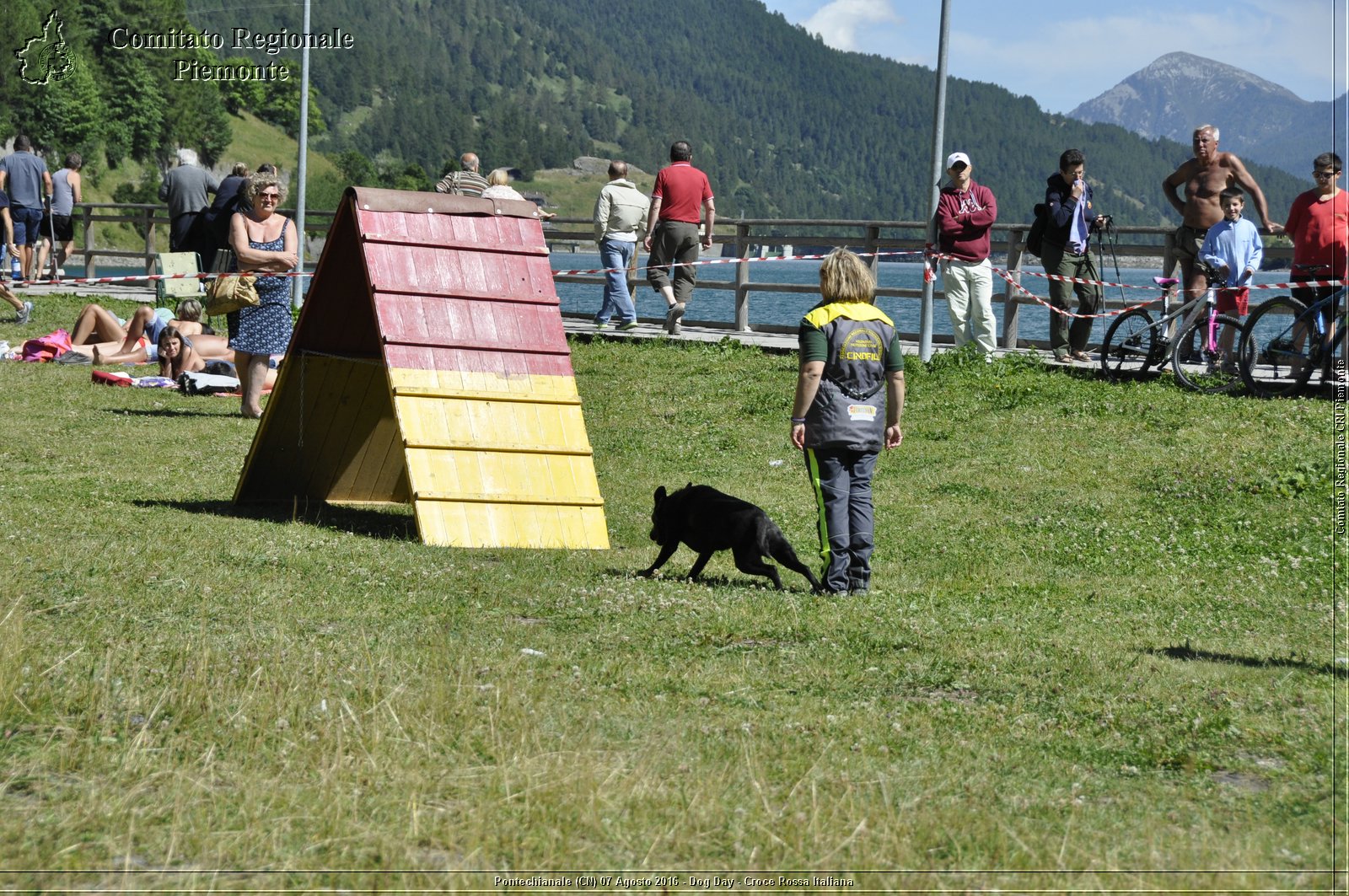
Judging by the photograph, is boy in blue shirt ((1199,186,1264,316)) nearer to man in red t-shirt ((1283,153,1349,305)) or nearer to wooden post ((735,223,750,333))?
man in red t-shirt ((1283,153,1349,305))

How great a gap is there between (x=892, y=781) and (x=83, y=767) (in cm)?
238

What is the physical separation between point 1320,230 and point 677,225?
304 inches

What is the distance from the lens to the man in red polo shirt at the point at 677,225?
736 inches

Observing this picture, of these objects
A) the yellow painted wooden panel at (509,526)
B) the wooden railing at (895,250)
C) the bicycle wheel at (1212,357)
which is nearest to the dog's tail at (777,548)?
the yellow painted wooden panel at (509,526)

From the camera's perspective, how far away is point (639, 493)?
38.7 feet

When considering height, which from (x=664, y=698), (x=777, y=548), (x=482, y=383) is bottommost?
(x=664, y=698)

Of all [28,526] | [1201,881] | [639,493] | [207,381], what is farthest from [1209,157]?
[1201,881]

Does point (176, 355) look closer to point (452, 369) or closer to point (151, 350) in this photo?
point (151, 350)

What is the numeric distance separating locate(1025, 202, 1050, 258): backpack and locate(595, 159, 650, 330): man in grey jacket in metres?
4.98

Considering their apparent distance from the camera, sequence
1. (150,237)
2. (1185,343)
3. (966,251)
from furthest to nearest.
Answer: (150,237) < (966,251) < (1185,343)

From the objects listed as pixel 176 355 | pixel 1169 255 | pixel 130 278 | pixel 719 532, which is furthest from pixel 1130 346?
pixel 130 278

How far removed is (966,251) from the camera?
15945 millimetres

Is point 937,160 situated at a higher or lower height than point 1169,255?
higher

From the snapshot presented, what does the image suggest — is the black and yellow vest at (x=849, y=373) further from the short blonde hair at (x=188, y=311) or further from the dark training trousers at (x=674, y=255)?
the short blonde hair at (x=188, y=311)
